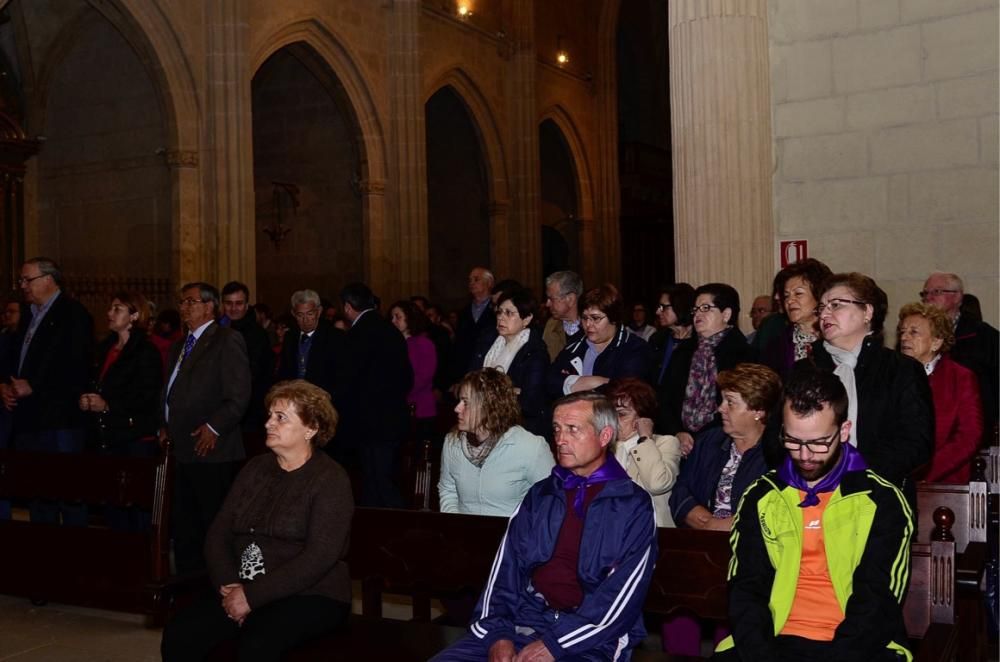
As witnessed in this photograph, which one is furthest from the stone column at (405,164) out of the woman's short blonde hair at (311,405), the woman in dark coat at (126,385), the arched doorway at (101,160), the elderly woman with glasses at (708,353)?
the woman's short blonde hair at (311,405)

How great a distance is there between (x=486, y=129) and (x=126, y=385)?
14.7 metres

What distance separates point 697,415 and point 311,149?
14164mm

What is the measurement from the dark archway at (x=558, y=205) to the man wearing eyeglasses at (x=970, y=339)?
18113 mm

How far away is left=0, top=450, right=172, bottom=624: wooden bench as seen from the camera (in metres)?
5.24

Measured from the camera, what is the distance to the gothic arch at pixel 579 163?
23.6 meters

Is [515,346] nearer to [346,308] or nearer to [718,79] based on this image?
[346,308]

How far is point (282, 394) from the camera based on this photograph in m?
4.19

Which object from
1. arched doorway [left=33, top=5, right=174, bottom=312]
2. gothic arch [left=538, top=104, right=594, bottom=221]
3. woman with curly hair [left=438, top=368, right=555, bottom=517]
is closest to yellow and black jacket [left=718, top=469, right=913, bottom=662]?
woman with curly hair [left=438, top=368, right=555, bottom=517]

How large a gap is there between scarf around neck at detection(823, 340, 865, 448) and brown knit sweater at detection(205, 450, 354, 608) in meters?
1.84

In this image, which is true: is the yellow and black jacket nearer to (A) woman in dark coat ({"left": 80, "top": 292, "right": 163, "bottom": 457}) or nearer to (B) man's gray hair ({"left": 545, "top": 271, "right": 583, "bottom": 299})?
(B) man's gray hair ({"left": 545, "top": 271, "right": 583, "bottom": 299})

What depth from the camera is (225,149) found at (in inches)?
565

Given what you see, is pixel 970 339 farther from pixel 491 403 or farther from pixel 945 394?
pixel 491 403

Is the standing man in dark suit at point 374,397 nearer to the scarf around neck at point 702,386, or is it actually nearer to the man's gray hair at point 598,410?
the scarf around neck at point 702,386

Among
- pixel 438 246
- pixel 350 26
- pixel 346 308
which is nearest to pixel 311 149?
pixel 350 26
